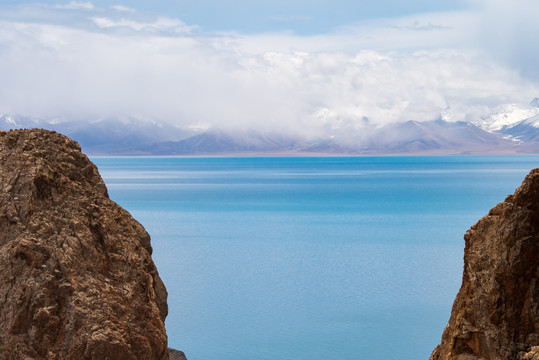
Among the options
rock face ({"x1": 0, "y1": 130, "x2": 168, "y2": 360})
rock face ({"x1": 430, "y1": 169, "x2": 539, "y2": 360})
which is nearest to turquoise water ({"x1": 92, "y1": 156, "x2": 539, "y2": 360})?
rock face ({"x1": 0, "y1": 130, "x2": 168, "y2": 360})

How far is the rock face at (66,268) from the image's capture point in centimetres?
447

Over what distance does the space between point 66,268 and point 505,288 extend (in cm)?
282

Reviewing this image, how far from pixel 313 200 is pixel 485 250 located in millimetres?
51014

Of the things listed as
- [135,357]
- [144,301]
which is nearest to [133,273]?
[144,301]

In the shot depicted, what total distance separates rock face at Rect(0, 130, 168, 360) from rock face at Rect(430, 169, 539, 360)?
2.13 meters

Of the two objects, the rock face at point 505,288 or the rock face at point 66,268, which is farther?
the rock face at point 66,268

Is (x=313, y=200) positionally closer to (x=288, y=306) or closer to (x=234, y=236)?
(x=234, y=236)

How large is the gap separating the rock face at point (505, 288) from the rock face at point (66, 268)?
213 cm

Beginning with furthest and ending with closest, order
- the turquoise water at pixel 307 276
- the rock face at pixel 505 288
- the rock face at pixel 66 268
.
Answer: the turquoise water at pixel 307 276
the rock face at pixel 66 268
the rock face at pixel 505 288

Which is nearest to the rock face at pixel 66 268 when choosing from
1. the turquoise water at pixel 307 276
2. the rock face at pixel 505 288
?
the rock face at pixel 505 288

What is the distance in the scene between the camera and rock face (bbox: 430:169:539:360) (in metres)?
4.01

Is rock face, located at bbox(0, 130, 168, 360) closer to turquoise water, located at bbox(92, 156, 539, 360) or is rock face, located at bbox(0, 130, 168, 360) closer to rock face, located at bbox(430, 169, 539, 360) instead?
rock face, located at bbox(430, 169, 539, 360)

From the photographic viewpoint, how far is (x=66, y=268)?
4531 millimetres

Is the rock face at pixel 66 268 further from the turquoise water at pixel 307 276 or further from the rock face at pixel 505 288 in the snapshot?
the turquoise water at pixel 307 276
